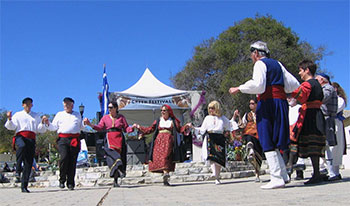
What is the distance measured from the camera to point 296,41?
30953 mm

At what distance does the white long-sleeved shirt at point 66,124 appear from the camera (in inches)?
305

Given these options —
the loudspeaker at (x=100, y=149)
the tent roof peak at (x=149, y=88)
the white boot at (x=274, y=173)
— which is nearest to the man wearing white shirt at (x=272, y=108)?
the white boot at (x=274, y=173)

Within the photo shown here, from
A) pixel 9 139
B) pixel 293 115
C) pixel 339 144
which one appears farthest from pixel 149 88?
pixel 9 139

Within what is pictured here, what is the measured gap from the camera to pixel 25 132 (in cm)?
762

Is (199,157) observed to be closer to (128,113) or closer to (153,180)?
(128,113)

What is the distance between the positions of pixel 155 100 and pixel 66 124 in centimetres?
816

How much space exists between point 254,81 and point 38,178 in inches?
337

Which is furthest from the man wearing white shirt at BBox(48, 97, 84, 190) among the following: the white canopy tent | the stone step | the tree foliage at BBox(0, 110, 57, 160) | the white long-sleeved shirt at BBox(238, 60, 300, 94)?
the tree foliage at BBox(0, 110, 57, 160)

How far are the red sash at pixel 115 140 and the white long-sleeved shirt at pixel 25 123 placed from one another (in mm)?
1343

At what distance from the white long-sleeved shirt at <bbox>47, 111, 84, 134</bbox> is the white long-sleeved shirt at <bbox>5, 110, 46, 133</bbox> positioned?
227mm

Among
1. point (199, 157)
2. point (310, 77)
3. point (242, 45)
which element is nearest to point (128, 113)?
point (199, 157)

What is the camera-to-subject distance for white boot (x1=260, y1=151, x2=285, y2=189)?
459cm

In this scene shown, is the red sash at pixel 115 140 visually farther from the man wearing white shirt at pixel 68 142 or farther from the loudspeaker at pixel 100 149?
the loudspeaker at pixel 100 149

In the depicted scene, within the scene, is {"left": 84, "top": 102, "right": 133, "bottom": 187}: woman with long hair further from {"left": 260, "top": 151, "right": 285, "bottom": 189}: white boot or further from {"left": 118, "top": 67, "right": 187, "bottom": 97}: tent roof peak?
{"left": 118, "top": 67, "right": 187, "bottom": 97}: tent roof peak
